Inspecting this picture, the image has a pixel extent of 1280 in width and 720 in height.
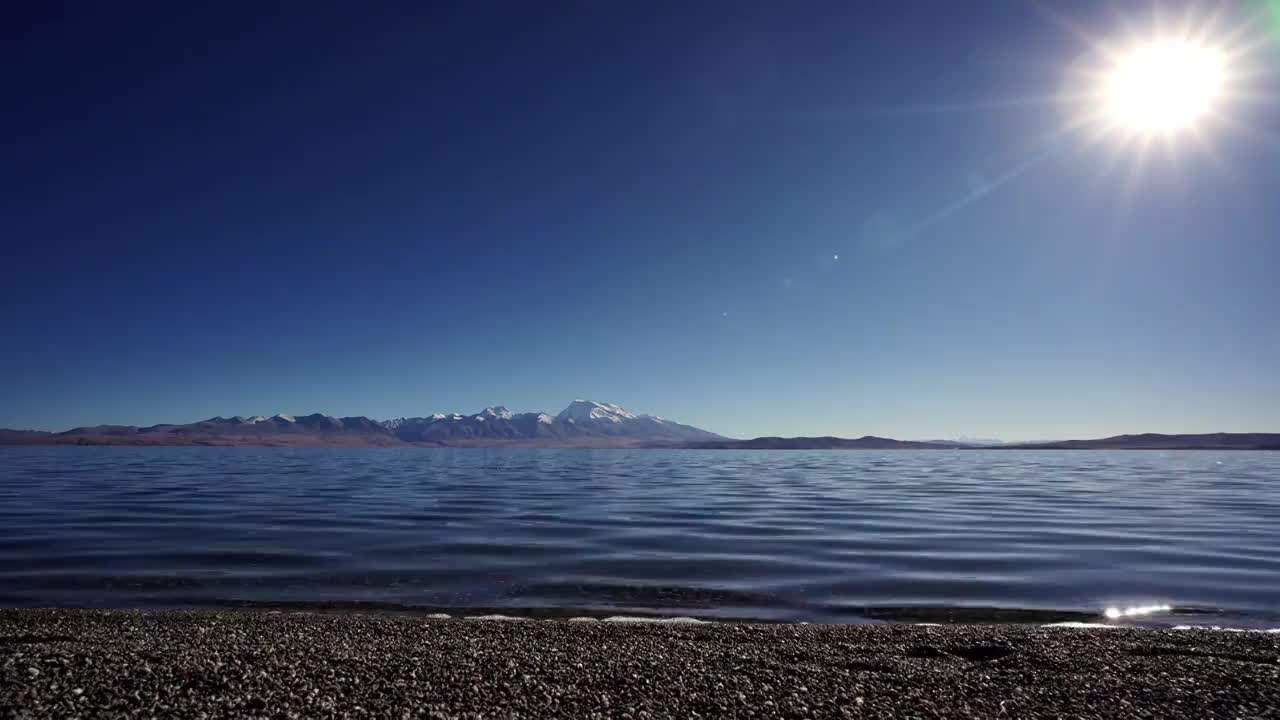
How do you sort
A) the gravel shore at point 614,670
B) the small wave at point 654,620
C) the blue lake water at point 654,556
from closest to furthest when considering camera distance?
the gravel shore at point 614,670, the small wave at point 654,620, the blue lake water at point 654,556

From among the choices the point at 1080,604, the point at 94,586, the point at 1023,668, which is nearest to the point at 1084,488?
the point at 1080,604

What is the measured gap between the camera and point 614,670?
8312 mm

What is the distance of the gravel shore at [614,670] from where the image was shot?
711 centimetres

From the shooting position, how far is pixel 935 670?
8.56 metres

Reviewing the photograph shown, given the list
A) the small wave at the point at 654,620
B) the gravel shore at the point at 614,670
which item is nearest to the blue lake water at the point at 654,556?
the small wave at the point at 654,620

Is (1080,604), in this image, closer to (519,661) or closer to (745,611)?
(745,611)

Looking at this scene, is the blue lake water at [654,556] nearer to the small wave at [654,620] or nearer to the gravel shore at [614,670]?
the small wave at [654,620]

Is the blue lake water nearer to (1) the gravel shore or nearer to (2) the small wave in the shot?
(2) the small wave

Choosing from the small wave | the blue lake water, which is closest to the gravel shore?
the small wave

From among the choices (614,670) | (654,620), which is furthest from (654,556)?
(614,670)

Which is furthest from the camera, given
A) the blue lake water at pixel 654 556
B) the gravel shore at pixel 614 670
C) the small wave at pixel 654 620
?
the blue lake water at pixel 654 556

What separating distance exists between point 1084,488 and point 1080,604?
41.8 metres

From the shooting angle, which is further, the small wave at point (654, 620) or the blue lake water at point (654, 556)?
the blue lake water at point (654, 556)

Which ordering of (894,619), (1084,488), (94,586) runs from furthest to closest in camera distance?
(1084,488)
(94,586)
(894,619)
